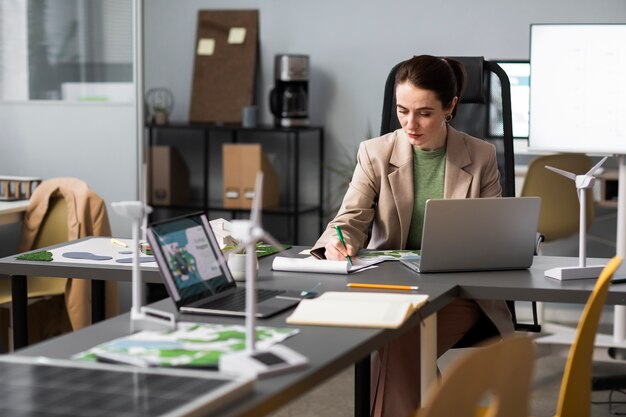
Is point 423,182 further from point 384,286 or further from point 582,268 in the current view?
point 384,286

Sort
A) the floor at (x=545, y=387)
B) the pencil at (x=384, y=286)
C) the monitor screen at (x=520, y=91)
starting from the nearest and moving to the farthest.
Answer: the pencil at (x=384, y=286) → the floor at (x=545, y=387) → the monitor screen at (x=520, y=91)

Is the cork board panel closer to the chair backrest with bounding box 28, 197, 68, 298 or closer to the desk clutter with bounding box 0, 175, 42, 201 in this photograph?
the desk clutter with bounding box 0, 175, 42, 201

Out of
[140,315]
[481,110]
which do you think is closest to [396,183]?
[481,110]

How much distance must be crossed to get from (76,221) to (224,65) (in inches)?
87.5

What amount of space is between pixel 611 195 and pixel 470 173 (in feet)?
7.70

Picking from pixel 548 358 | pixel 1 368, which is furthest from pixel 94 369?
→ pixel 548 358

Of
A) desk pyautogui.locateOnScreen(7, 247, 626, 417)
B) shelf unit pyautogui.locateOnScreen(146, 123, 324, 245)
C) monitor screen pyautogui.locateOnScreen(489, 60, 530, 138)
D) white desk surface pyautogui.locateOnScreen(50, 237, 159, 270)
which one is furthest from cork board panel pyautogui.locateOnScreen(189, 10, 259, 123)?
desk pyautogui.locateOnScreen(7, 247, 626, 417)

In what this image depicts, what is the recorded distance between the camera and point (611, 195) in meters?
4.99

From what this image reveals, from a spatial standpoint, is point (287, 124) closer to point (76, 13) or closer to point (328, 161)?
point (328, 161)

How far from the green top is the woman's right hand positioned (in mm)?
364

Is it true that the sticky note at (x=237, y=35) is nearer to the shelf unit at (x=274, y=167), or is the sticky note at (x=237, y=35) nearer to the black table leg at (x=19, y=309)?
the shelf unit at (x=274, y=167)

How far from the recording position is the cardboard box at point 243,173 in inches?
221

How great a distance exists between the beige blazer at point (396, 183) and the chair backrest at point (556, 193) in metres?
1.82

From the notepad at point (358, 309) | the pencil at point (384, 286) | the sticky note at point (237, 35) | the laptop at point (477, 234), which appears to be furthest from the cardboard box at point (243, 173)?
the notepad at point (358, 309)
